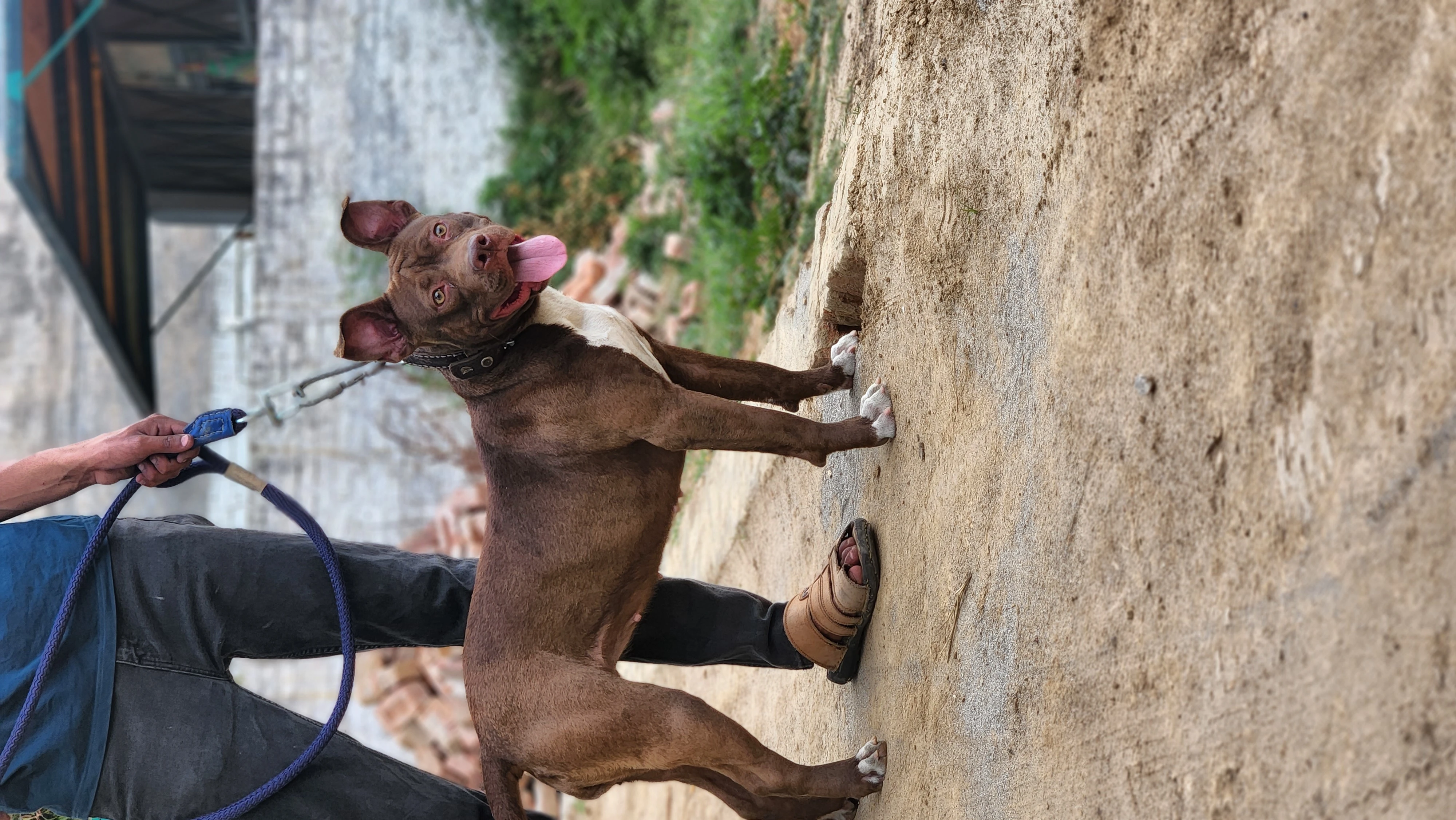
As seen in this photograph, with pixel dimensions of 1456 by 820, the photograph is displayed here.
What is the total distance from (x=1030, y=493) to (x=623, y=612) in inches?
50.0

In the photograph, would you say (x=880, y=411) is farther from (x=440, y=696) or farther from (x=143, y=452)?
(x=440, y=696)

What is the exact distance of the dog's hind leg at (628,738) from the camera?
9.64ft

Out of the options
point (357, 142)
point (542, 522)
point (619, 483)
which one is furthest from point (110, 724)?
point (357, 142)

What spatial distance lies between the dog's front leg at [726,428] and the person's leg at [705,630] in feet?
1.90

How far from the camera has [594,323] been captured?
3.15m

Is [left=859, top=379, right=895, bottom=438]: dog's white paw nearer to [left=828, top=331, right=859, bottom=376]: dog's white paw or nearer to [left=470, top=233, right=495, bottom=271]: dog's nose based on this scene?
[left=828, top=331, right=859, bottom=376]: dog's white paw

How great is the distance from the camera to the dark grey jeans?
2945 millimetres

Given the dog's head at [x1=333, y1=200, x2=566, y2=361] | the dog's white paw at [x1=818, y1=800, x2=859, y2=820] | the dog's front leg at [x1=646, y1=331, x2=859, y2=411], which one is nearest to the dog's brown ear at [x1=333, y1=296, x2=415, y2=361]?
the dog's head at [x1=333, y1=200, x2=566, y2=361]

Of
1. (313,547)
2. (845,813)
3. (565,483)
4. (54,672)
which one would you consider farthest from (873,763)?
(54,672)

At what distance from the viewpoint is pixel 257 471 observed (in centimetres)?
994

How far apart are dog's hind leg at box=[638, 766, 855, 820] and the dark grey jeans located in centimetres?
57

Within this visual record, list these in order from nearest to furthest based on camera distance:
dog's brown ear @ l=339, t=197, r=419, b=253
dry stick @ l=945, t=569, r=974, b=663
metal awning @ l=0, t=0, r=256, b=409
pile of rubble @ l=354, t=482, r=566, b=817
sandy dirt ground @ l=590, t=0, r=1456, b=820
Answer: sandy dirt ground @ l=590, t=0, r=1456, b=820
dry stick @ l=945, t=569, r=974, b=663
dog's brown ear @ l=339, t=197, r=419, b=253
pile of rubble @ l=354, t=482, r=566, b=817
metal awning @ l=0, t=0, r=256, b=409

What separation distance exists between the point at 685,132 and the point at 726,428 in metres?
4.64

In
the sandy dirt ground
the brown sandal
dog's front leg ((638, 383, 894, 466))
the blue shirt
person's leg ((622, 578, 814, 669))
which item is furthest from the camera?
person's leg ((622, 578, 814, 669))
